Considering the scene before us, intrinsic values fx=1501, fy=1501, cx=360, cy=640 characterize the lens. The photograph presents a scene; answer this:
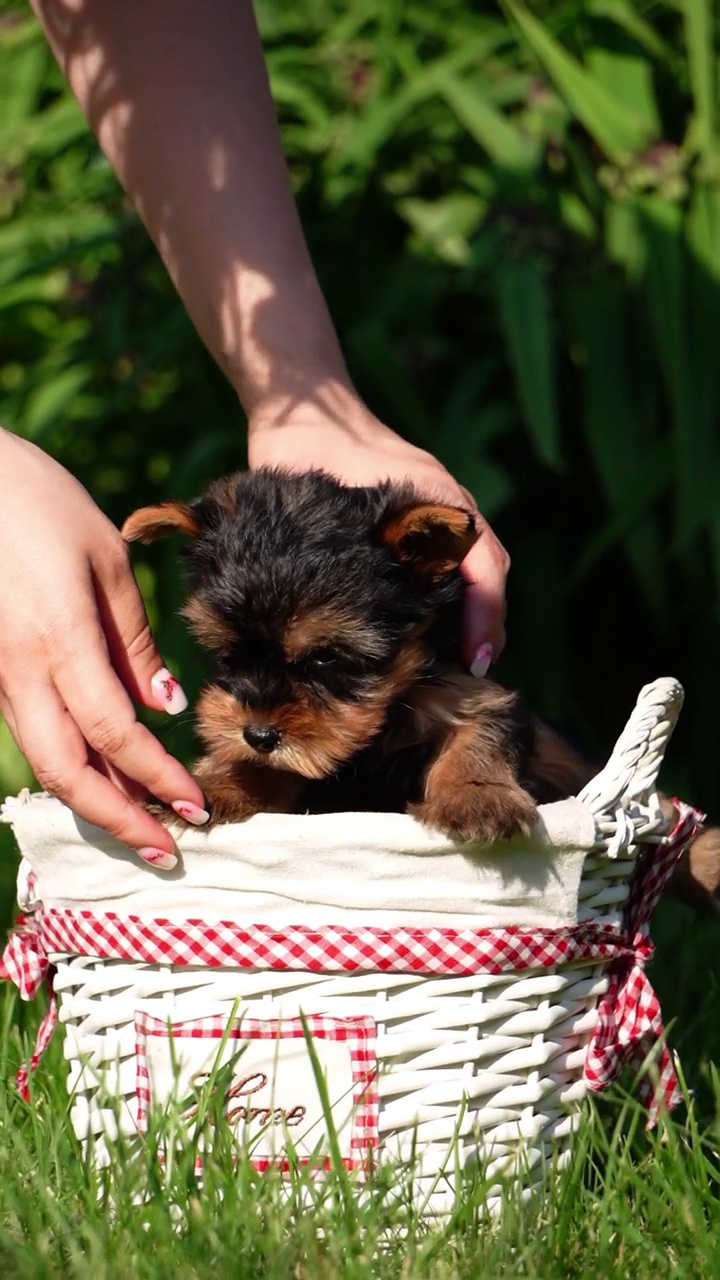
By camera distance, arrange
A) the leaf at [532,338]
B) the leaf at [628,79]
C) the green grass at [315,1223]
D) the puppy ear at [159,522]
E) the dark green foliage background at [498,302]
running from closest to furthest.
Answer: the green grass at [315,1223] < the puppy ear at [159,522] < the leaf at [532,338] < the dark green foliage background at [498,302] < the leaf at [628,79]

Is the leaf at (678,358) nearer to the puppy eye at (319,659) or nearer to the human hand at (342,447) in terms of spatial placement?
the human hand at (342,447)

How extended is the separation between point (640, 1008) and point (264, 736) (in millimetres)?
895

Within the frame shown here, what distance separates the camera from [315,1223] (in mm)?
2303

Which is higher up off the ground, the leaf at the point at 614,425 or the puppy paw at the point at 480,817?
the puppy paw at the point at 480,817

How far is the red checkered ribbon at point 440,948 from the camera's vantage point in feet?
8.46

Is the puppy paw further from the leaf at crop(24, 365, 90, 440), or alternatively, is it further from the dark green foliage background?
the leaf at crop(24, 365, 90, 440)

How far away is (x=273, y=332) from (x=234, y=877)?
1.60 meters

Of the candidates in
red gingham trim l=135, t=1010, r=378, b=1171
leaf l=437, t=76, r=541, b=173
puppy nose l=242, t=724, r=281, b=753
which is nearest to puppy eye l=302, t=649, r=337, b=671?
puppy nose l=242, t=724, r=281, b=753

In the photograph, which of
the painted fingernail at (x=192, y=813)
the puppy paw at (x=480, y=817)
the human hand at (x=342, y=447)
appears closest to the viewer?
the puppy paw at (x=480, y=817)

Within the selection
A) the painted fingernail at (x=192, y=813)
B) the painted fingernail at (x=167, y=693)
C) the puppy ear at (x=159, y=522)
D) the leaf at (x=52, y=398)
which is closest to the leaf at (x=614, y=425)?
the leaf at (x=52, y=398)

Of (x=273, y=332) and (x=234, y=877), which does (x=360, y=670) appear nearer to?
(x=234, y=877)

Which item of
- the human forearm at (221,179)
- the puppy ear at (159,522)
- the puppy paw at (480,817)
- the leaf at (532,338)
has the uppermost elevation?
the human forearm at (221,179)

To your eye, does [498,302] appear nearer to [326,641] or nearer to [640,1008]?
[326,641]

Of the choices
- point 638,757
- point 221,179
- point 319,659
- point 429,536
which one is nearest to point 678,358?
point 221,179
